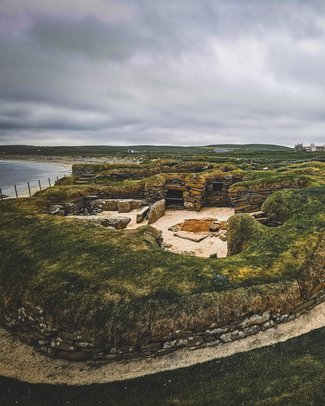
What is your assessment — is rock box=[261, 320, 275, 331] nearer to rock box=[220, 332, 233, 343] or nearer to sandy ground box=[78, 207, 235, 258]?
rock box=[220, 332, 233, 343]

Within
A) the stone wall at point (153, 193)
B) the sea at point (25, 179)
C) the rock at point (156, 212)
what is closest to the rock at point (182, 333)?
the rock at point (156, 212)

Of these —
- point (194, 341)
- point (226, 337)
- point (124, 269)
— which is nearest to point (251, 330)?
point (226, 337)

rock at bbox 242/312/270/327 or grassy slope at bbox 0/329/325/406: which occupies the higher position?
rock at bbox 242/312/270/327

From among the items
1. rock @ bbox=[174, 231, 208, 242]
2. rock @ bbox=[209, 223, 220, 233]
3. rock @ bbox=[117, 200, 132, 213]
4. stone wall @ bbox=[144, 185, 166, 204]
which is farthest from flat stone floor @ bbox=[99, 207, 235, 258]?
stone wall @ bbox=[144, 185, 166, 204]

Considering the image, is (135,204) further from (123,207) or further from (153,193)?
(153,193)

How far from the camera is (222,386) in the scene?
5.72m

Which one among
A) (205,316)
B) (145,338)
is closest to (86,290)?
(145,338)

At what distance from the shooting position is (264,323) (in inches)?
292

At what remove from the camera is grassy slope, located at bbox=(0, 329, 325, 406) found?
5262 millimetres

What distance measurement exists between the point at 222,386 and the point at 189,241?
27.5 ft

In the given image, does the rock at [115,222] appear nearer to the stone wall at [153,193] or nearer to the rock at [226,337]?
the stone wall at [153,193]

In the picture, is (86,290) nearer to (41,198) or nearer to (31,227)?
(31,227)

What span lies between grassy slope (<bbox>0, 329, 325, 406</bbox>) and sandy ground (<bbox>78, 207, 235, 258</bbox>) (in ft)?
19.2

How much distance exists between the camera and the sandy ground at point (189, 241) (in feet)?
41.6
